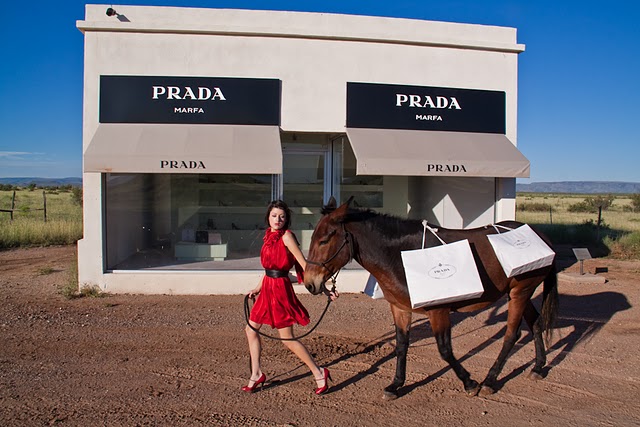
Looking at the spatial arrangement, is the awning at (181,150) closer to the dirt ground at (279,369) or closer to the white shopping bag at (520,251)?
the dirt ground at (279,369)

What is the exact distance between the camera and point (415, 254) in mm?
4602

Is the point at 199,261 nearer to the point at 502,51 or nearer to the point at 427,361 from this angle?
the point at 427,361

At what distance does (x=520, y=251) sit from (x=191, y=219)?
Result: 7.24 metres

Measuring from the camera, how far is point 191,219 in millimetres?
10672

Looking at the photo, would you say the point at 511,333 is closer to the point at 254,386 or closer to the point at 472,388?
the point at 472,388

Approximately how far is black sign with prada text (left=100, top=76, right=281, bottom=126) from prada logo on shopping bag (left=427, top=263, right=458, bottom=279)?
5914 millimetres

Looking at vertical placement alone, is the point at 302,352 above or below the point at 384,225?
below

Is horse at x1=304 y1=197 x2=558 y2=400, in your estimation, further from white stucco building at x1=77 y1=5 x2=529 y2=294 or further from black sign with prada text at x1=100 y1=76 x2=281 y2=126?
black sign with prada text at x1=100 y1=76 x2=281 y2=126

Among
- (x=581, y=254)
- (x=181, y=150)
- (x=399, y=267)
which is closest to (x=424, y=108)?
(x=581, y=254)

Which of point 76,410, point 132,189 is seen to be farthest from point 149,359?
point 132,189

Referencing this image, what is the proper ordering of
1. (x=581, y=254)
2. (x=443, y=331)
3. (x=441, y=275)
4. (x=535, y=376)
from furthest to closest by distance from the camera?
(x=581, y=254) < (x=535, y=376) < (x=443, y=331) < (x=441, y=275)

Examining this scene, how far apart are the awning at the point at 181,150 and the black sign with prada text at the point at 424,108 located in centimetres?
172

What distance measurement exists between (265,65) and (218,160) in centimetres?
218

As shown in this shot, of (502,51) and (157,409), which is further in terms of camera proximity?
(502,51)
